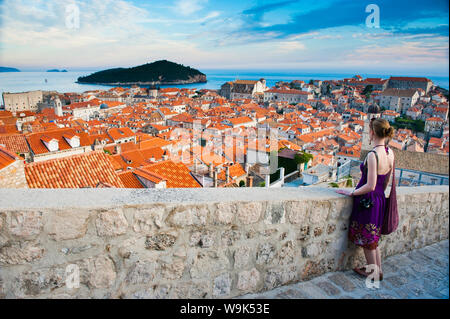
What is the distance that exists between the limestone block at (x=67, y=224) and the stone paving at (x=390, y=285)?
36.4 inches

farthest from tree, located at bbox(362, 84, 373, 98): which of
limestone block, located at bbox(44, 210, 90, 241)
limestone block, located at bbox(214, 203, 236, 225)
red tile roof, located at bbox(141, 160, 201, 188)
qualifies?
limestone block, located at bbox(44, 210, 90, 241)

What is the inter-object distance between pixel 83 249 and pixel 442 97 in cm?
5842

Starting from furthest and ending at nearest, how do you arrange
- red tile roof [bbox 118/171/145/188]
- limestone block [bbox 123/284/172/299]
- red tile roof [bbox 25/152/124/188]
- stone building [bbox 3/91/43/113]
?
red tile roof [bbox 118/171/145/188]
stone building [bbox 3/91/43/113]
red tile roof [bbox 25/152/124/188]
limestone block [bbox 123/284/172/299]

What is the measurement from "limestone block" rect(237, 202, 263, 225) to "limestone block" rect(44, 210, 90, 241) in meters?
0.72

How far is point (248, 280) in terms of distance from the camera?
5.20ft

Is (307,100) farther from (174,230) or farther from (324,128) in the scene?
(174,230)

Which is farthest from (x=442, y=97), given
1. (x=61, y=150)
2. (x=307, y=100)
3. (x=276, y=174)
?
(x=61, y=150)

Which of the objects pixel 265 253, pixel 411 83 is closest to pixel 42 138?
pixel 265 253

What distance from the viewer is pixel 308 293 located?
5.50ft

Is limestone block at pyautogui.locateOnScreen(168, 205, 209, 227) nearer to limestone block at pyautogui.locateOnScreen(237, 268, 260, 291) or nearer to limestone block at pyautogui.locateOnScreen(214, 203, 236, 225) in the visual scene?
limestone block at pyautogui.locateOnScreen(214, 203, 236, 225)

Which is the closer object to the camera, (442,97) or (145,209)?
(145,209)

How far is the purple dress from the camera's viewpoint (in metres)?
1.76

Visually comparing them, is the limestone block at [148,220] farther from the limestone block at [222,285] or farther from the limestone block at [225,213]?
the limestone block at [222,285]

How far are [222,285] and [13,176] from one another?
3863 mm
